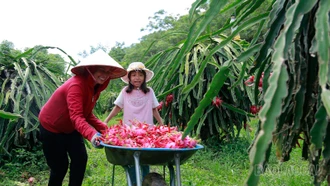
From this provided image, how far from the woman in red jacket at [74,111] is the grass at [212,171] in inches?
42.2

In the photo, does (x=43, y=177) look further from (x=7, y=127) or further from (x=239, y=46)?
(x=239, y=46)

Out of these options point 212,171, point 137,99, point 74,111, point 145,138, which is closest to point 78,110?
point 74,111

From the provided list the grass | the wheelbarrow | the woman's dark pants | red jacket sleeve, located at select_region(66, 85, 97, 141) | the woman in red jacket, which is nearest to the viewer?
the wheelbarrow

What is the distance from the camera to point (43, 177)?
179 inches

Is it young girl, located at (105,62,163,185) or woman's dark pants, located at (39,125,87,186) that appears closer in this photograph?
woman's dark pants, located at (39,125,87,186)

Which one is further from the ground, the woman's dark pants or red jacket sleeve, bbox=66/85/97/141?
red jacket sleeve, bbox=66/85/97/141

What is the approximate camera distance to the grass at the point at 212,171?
13.1 feet

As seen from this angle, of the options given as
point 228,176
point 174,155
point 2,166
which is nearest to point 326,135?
point 174,155

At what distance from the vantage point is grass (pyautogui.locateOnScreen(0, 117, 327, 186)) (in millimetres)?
3998

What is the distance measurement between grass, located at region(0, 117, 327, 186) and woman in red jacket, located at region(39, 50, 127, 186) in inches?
42.2

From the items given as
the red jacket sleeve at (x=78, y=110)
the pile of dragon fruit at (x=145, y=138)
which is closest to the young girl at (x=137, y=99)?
the red jacket sleeve at (x=78, y=110)

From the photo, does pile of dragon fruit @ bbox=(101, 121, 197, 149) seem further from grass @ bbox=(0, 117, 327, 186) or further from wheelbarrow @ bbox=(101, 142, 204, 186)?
grass @ bbox=(0, 117, 327, 186)

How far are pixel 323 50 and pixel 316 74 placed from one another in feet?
1.25

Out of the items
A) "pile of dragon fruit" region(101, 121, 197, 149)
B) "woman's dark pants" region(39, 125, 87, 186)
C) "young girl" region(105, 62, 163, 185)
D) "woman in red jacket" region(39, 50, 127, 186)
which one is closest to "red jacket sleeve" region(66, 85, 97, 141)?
"woman in red jacket" region(39, 50, 127, 186)
